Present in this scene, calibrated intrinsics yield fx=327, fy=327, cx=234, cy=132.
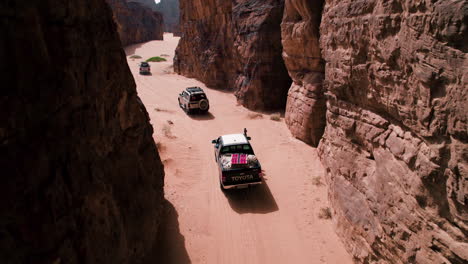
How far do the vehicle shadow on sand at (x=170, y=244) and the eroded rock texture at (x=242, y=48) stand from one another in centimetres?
1413

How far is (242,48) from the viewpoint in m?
24.7

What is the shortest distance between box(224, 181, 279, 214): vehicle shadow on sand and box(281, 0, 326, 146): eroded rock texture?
4759 millimetres

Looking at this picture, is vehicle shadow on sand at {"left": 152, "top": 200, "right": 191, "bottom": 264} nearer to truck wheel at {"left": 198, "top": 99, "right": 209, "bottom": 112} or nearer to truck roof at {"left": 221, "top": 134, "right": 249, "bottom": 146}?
truck roof at {"left": 221, "top": 134, "right": 249, "bottom": 146}

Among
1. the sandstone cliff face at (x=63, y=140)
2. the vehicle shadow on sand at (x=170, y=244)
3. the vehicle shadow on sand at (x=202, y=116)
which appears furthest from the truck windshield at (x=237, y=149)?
the vehicle shadow on sand at (x=202, y=116)

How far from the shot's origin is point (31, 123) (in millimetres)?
4520

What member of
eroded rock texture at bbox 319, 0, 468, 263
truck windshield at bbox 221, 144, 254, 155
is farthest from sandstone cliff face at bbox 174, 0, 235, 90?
eroded rock texture at bbox 319, 0, 468, 263

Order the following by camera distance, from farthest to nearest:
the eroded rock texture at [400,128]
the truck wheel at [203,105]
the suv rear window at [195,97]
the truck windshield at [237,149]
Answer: the truck wheel at [203,105] → the suv rear window at [195,97] → the truck windshield at [237,149] → the eroded rock texture at [400,128]

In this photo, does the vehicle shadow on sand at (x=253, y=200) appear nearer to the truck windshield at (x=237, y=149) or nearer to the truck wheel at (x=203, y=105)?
the truck windshield at (x=237, y=149)

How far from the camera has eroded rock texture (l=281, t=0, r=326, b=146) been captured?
1530cm

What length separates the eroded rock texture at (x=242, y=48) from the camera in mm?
22594

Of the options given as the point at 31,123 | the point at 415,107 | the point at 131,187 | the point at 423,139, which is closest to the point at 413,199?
the point at 423,139

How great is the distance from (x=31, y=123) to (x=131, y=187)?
3.68 meters

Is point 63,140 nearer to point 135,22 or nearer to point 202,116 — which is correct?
point 202,116

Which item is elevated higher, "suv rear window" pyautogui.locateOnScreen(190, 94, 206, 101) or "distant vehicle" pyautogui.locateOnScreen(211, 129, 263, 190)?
"suv rear window" pyautogui.locateOnScreen(190, 94, 206, 101)
